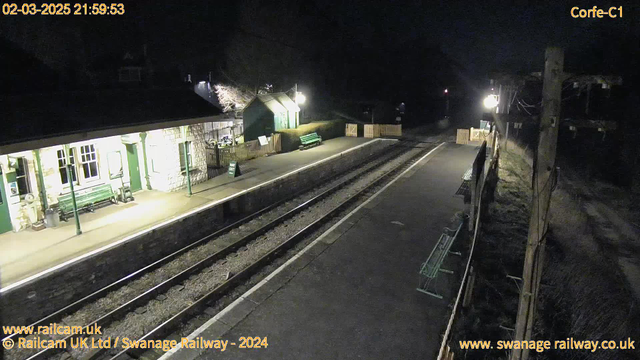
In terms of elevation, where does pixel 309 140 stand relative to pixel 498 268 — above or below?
above

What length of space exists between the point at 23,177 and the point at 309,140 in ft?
51.4

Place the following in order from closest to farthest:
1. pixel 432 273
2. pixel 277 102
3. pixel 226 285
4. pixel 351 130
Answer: pixel 432 273, pixel 226 285, pixel 277 102, pixel 351 130

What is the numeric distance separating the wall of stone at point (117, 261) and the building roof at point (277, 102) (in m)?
9.16

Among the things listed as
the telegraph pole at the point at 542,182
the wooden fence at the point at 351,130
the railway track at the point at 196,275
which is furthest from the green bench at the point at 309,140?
the telegraph pole at the point at 542,182

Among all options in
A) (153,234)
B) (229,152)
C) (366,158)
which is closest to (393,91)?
(366,158)


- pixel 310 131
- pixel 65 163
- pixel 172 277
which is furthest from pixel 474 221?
pixel 310 131

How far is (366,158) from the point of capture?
2512 cm

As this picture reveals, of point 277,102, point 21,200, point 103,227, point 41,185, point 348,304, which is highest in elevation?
point 277,102

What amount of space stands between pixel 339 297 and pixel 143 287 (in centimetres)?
490

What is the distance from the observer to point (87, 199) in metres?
12.0

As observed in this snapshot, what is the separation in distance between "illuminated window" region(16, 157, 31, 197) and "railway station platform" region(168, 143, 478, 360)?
7.41 metres

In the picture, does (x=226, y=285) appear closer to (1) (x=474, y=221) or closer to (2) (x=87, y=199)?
(2) (x=87, y=199)

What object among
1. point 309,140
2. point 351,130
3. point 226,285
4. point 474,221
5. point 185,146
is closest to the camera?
point 226,285

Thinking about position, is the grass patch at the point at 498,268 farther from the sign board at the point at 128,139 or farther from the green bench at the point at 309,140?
the sign board at the point at 128,139
